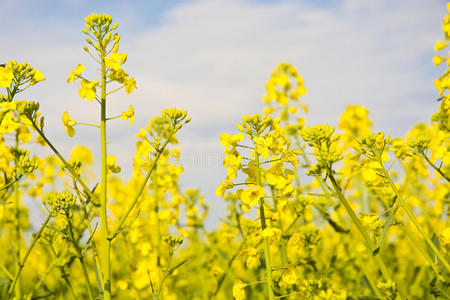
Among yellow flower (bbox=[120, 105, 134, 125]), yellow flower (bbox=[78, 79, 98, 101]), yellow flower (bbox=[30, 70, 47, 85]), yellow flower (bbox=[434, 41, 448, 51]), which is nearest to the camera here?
yellow flower (bbox=[78, 79, 98, 101])

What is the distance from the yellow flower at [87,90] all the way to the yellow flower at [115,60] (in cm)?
14

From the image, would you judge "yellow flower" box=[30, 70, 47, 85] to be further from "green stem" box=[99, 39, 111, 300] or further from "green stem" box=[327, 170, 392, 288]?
"green stem" box=[327, 170, 392, 288]

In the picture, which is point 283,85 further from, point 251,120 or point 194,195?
point 251,120

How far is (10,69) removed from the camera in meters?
2.77

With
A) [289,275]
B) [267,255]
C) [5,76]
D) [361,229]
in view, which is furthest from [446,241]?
[5,76]

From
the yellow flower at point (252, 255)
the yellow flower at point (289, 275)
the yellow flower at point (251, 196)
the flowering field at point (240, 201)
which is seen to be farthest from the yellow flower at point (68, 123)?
the yellow flower at point (289, 275)

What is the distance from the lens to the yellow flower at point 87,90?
2570 millimetres

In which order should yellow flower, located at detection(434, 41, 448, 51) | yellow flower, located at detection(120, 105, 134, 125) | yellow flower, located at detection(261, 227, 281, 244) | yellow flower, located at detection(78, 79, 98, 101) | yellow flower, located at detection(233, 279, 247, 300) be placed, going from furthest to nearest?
yellow flower, located at detection(434, 41, 448, 51)
yellow flower, located at detection(120, 105, 134, 125)
yellow flower, located at detection(78, 79, 98, 101)
yellow flower, located at detection(233, 279, 247, 300)
yellow flower, located at detection(261, 227, 281, 244)

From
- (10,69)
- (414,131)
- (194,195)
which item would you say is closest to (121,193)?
(194,195)

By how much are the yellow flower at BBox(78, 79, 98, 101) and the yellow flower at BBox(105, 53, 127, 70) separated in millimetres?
138

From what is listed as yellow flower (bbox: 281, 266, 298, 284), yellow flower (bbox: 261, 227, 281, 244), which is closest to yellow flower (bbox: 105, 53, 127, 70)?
yellow flower (bbox: 261, 227, 281, 244)

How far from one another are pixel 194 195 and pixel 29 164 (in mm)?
2418

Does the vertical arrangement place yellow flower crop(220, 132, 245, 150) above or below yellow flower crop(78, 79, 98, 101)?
below

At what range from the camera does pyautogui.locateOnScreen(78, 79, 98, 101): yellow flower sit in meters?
2.57
